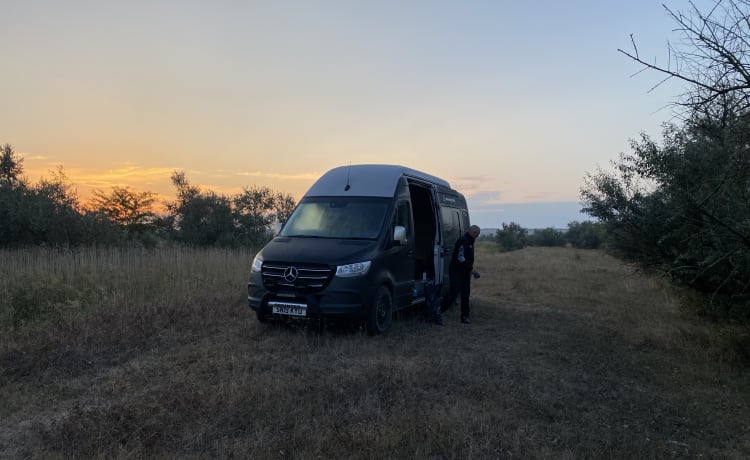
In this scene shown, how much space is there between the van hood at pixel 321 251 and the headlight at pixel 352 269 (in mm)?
63

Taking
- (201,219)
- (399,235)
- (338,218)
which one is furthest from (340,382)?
(201,219)

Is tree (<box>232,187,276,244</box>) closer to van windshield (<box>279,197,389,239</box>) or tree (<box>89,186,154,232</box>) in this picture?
tree (<box>89,186,154,232</box>)

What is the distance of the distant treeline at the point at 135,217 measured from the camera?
16.3 m

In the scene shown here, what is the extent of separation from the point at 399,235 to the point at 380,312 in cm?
131

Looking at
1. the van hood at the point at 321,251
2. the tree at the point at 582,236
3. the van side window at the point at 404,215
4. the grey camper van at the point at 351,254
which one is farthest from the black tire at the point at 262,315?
the tree at the point at 582,236

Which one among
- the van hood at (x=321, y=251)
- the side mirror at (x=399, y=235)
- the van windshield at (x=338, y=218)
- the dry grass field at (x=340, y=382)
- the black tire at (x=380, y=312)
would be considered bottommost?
the dry grass field at (x=340, y=382)

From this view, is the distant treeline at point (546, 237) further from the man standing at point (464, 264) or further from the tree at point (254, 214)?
the man standing at point (464, 264)

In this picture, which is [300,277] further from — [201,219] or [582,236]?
[582,236]

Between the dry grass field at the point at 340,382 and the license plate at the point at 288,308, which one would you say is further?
the license plate at the point at 288,308

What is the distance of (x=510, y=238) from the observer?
49.8m

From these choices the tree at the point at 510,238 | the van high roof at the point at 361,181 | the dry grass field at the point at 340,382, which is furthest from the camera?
the tree at the point at 510,238

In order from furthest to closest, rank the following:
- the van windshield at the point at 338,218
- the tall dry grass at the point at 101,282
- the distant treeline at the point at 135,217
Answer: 1. the distant treeline at the point at 135,217
2. the tall dry grass at the point at 101,282
3. the van windshield at the point at 338,218

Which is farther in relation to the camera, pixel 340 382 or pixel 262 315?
pixel 262 315

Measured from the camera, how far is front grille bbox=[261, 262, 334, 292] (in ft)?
23.9
